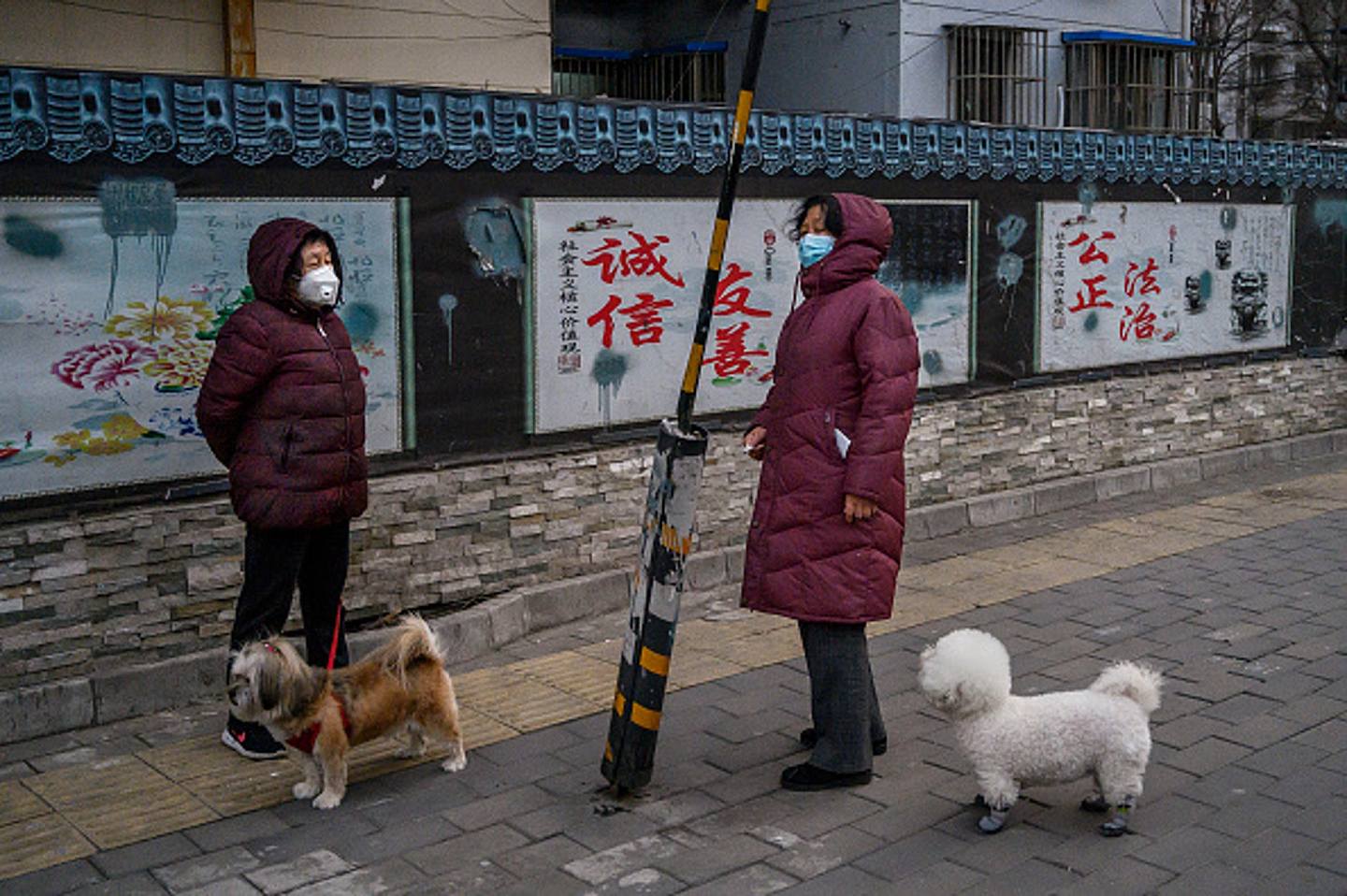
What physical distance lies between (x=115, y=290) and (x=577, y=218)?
2284mm

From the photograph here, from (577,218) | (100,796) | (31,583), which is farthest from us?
(577,218)

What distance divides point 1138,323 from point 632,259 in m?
4.61

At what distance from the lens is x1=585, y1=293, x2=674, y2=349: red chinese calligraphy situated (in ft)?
23.9

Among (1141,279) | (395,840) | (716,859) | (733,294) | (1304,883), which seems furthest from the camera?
(1141,279)

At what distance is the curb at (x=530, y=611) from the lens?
555cm

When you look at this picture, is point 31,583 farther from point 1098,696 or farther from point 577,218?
point 1098,696

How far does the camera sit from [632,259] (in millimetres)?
7344

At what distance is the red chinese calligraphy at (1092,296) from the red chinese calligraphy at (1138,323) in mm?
211

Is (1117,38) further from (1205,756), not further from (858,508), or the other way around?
(858,508)

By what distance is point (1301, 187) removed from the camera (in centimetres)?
1159

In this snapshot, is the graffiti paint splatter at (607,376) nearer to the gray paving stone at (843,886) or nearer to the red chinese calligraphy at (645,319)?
the red chinese calligraphy at (645,319)

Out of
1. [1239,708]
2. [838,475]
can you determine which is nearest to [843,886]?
[838,475]

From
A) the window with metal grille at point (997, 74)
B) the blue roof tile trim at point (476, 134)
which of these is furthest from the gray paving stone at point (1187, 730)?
the window with metal grille at point (997, 74)

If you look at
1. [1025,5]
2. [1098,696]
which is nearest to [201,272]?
[1098,696]
